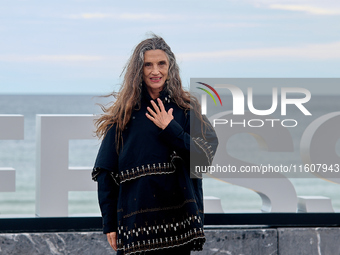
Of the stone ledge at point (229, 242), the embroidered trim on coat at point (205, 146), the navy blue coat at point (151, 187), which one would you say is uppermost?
the embroidered trim on coat at point (205, 146)

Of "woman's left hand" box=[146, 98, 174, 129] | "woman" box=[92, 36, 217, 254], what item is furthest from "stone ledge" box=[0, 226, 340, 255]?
"woman's left hand" box=[146, 98, 174, 129]

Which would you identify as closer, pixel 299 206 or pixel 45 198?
pixel 45 198

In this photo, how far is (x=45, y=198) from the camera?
4164mm

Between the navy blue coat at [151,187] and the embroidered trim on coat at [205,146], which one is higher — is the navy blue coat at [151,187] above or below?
below

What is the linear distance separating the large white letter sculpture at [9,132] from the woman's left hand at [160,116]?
1.74 meters

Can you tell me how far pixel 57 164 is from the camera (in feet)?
13.7

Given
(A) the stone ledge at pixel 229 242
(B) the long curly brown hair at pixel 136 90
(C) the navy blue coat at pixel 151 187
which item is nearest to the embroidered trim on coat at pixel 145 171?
(C) the navy blue coat at pixel 151 187

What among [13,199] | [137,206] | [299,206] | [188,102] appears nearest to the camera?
[137,206]

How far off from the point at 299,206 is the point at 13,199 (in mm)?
8703

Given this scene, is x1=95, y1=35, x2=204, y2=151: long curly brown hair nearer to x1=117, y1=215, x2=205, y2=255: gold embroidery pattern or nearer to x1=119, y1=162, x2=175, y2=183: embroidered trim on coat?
x1=119, y1=162, x2=175, y2=183: embroidered trim on coat

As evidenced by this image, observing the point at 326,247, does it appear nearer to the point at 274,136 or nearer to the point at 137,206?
the point at 274,136

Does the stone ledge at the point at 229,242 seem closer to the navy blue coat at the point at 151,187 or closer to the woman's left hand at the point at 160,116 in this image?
the navy blue coat at the point at 151,187

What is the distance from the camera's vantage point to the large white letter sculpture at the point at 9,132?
412 cm

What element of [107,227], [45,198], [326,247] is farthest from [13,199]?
[107,227]
